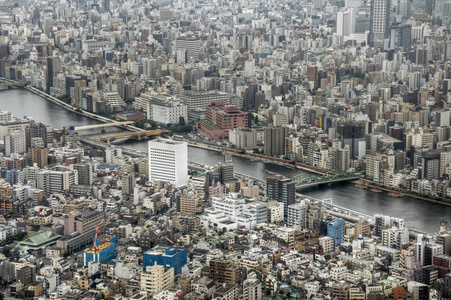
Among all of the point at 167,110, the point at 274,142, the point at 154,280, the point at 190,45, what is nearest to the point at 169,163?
the point at 274,142

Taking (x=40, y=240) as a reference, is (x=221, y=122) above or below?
above

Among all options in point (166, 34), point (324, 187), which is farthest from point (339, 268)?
point (166, 34)

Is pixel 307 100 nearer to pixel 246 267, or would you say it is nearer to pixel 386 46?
pixel 386 46

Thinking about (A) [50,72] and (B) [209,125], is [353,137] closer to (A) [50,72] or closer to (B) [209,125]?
(B) [209,125]

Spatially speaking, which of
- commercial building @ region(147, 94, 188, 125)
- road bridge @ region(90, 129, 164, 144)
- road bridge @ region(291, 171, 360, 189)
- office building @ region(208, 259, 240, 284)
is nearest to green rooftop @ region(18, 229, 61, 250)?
office building @ region(208, 259, 240, 284)

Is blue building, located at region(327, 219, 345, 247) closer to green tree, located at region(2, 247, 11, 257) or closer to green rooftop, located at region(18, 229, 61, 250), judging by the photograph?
green rooftop, located at region(18, 229, 61, 250)

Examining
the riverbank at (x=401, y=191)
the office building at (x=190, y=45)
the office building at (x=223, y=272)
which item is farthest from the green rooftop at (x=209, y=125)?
the office building at (x=190, y=45)

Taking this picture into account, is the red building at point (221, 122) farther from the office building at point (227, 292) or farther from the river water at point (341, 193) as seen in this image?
the office building at point (227, 292)
